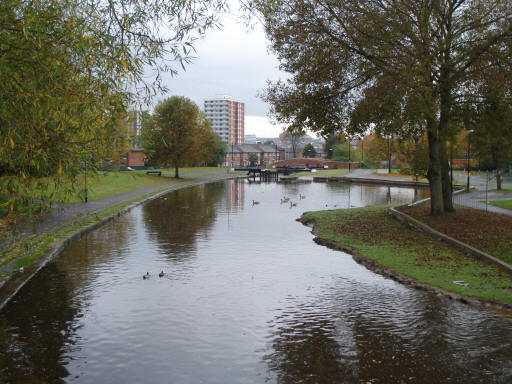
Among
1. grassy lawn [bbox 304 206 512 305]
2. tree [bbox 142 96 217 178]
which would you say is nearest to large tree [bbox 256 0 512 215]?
grassy lawn [bbox 304 206 512 305]

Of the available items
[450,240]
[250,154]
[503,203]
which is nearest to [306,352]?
[450,240]

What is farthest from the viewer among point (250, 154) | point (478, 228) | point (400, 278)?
point (250, 154)

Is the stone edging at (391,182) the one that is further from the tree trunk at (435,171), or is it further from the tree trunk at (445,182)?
the tree trunk at (435,171)

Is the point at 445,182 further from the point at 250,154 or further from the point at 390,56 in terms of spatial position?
the point at 250,154

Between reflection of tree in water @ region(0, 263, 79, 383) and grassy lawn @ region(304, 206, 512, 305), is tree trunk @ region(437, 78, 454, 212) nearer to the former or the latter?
grassy lawn @ region(304, 206, 512, 305)

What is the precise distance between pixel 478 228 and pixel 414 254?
436 cm

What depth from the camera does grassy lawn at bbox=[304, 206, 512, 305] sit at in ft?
38.4

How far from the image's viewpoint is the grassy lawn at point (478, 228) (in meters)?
15.2

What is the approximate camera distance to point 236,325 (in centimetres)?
955

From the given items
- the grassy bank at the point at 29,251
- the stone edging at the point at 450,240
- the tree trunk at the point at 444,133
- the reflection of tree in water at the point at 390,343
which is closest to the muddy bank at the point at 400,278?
the reflection of tree in water at the point at 390,343

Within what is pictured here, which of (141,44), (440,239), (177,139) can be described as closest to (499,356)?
(141,44)

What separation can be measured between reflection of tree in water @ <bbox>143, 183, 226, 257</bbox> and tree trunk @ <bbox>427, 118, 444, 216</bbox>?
33.7 ft

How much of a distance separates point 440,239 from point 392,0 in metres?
9.24

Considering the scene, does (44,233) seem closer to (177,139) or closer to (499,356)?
(499,356)
